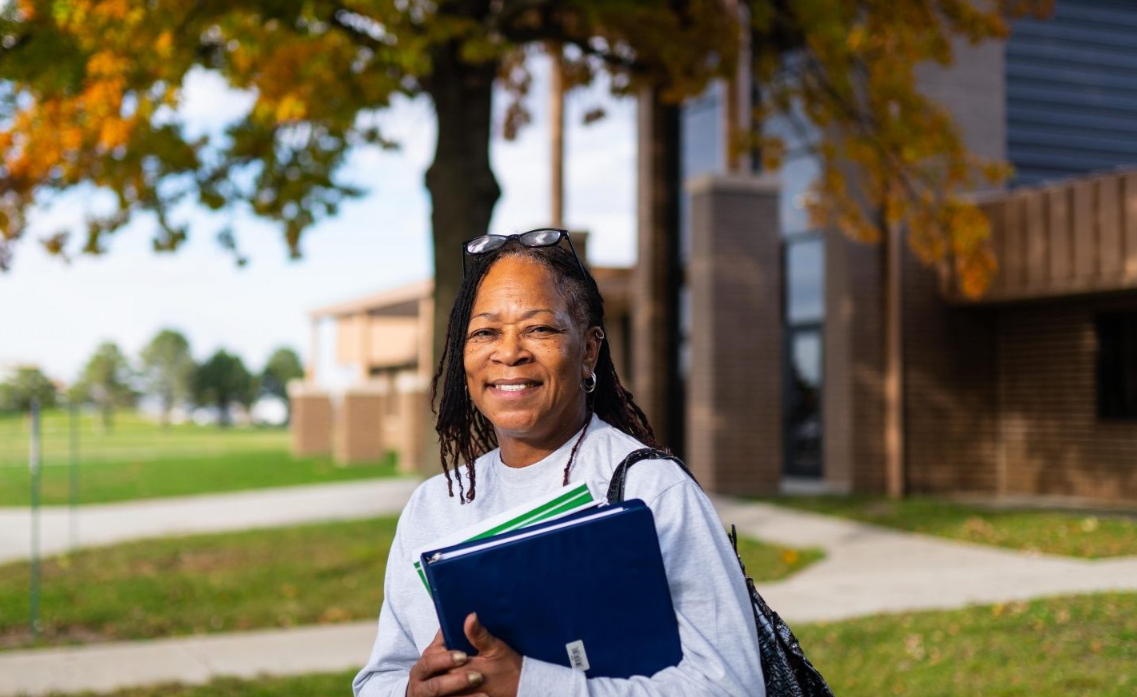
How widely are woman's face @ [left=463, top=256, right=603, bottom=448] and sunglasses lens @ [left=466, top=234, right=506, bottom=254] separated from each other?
0.04 meters

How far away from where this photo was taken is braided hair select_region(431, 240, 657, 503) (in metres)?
2.25

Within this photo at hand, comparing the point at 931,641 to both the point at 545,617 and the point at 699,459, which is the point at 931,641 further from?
the point at 699,459

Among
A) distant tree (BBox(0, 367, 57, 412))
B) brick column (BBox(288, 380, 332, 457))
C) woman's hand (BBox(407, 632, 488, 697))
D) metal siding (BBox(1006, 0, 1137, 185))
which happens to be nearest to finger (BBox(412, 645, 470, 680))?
woman's hand (BBox(407, 632, 488, 697))

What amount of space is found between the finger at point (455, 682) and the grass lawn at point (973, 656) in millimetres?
4548

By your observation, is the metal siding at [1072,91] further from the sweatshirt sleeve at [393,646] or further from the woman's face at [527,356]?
the sweatshirt sleeve at [393,646]

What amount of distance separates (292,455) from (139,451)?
846 cm

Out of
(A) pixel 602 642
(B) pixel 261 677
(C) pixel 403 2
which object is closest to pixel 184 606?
(B) pixel 261 677

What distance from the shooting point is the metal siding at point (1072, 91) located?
16.5m

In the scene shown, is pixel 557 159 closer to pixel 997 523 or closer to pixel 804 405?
pixel 804 405

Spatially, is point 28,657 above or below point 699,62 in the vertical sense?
below

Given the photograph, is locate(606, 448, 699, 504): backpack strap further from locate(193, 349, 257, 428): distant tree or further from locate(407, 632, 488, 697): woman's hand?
locate(193, 349, 257, 428): distant tree

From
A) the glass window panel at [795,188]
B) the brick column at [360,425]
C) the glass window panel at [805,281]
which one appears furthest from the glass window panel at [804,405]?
the brick column at [360,425]

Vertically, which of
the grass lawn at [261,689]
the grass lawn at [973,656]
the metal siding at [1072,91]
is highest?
the metal siding at [1072,91]

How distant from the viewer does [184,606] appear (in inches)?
371
